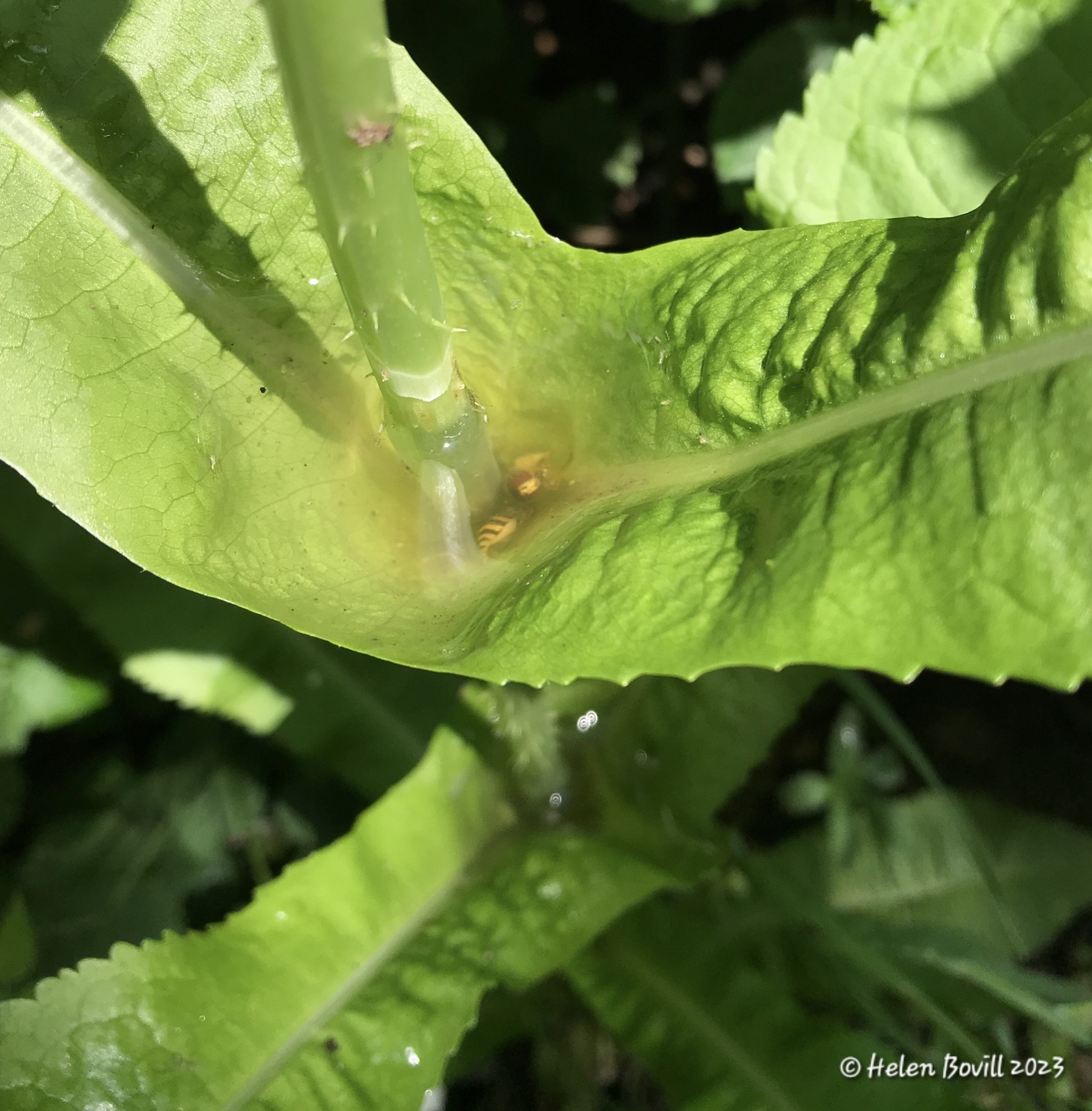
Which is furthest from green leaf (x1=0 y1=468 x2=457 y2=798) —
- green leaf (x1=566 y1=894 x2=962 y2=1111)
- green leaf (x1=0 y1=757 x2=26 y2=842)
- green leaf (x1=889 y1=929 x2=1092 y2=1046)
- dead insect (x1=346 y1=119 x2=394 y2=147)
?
dead insect (x1=346 y1=119 x2=394 y2=147)

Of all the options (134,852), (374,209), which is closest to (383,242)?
(374,209)

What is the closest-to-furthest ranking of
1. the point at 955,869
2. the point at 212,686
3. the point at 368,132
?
the point at 368,132, the point at 212,686, the point at 955,869

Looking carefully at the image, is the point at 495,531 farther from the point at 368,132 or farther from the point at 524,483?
the point at 368,132

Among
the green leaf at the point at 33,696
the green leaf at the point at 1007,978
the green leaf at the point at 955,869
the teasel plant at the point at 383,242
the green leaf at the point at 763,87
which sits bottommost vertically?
the green leaf at the point at 955,869

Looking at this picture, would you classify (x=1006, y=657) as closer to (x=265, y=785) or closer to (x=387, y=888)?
(x=387, y=888)

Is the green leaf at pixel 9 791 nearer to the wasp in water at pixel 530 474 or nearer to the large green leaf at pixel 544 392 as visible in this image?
the large green leaf at pixel 544 392

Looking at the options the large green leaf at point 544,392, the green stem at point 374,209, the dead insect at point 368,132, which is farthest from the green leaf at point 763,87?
the dead insect at point 368,132
